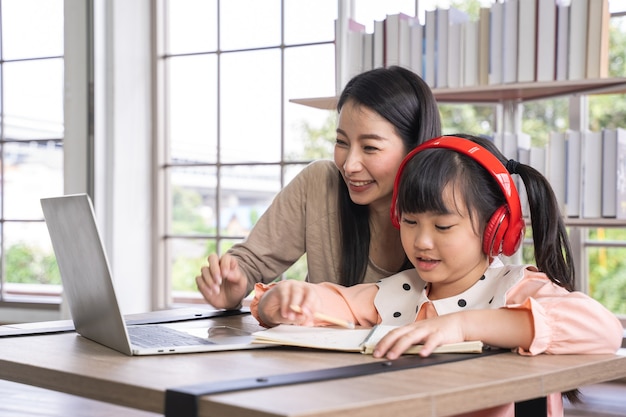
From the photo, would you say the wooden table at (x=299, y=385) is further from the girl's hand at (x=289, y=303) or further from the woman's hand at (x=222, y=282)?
the woman's hand at (x=222, y=282)

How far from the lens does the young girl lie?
1155mm

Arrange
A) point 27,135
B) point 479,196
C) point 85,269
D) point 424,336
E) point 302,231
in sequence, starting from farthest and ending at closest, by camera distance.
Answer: point 27,135
point 302,231
point 479,196
point 85,269
point 424,336

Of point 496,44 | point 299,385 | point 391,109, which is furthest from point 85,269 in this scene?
point 496,44

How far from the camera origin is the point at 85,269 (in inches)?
47.9

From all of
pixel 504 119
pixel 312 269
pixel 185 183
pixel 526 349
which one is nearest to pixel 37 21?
pixel 185 183

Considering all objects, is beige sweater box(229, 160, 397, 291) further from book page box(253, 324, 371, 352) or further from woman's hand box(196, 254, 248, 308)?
book page box(253, 324, 371, 352)

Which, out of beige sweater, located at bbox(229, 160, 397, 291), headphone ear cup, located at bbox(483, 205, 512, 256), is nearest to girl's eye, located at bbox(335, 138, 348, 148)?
beige sweater, located at bbox(229, 160, 397, 291)

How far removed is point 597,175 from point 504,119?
482mm

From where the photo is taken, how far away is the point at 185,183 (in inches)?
151

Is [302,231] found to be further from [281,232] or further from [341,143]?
[341,143]

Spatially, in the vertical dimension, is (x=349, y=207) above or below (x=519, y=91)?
below

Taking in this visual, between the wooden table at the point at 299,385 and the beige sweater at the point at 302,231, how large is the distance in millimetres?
666

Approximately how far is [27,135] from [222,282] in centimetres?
271

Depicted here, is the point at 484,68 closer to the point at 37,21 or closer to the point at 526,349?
the point at 526,349
